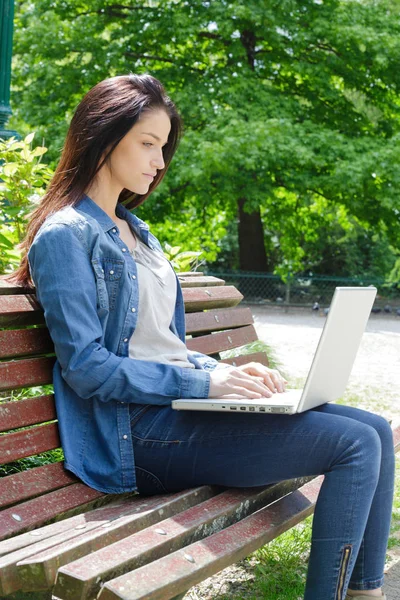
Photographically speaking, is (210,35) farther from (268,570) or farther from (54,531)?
(54,531)

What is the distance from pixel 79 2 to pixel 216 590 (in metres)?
15.9

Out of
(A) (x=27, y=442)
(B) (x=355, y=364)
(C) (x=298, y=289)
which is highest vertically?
(A) (x=27, y=442)

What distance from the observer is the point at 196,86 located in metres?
16.3

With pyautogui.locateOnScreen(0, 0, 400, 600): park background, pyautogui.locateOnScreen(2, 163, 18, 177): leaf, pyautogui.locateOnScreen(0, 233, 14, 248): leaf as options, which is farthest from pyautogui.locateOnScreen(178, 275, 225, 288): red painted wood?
pyautogui.locateOnScreen(0, 0, 400, 600): park background

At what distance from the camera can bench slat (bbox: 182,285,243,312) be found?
3.50 m

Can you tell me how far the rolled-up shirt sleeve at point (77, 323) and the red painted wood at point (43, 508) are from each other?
297mm

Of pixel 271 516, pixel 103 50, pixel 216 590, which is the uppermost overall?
pixel 103 50

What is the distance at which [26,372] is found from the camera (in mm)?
2521

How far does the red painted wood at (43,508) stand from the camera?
7.31 feet

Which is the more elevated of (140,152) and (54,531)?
(140,152)

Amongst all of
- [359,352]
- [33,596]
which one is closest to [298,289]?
[359,352]

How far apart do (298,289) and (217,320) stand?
46.3ft

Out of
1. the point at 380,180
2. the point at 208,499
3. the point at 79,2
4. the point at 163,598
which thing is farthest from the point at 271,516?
the point at 79,2

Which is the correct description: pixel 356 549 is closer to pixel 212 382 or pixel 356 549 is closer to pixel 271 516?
pixel 271 516
